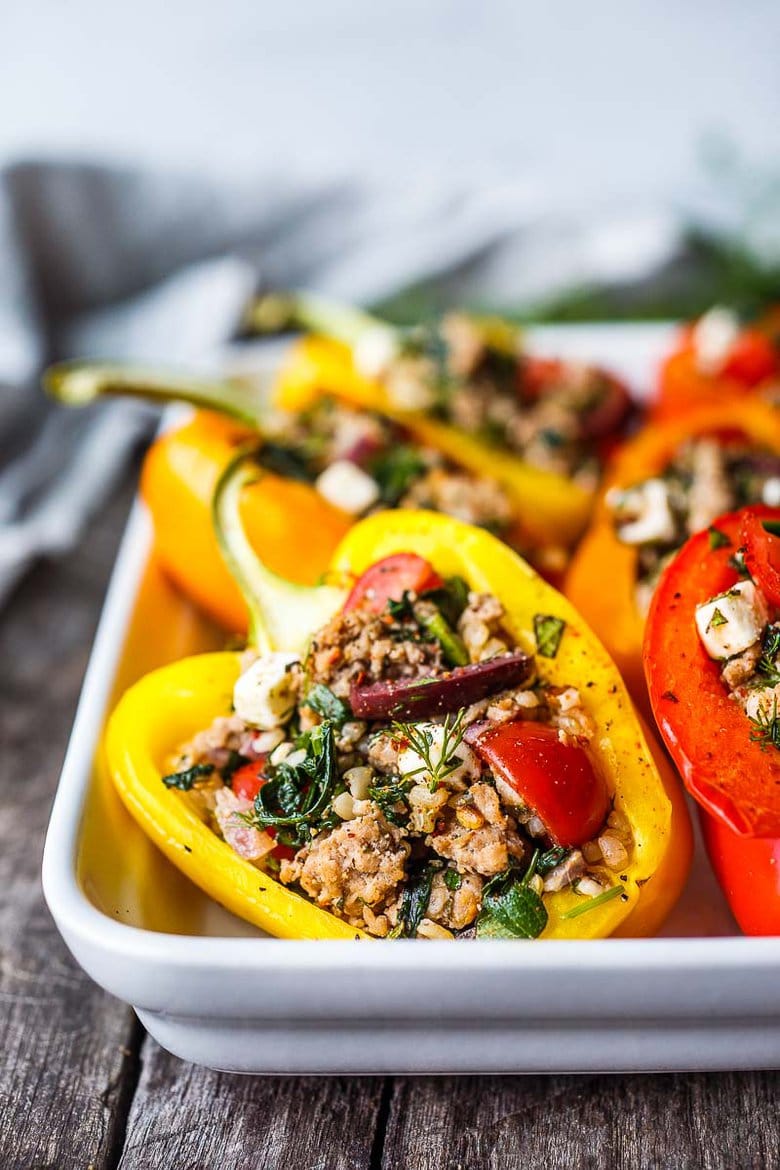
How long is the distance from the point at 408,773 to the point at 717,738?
534mm

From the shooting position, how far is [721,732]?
6.85 feet

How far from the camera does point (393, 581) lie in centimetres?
243

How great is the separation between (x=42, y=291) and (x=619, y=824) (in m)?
3.54

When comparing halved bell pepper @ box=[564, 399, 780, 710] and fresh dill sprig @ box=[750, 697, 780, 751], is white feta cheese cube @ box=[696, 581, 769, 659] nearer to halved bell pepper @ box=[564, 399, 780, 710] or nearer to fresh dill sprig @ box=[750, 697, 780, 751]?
fresh dill sprig @ box=[750, 697, 780, 751]

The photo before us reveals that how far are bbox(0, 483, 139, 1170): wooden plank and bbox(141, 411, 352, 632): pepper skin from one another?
620 millimetres

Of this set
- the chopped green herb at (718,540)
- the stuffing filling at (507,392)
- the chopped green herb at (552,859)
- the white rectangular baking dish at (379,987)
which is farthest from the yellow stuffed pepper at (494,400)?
the white rectangular baking dish at (379,987)

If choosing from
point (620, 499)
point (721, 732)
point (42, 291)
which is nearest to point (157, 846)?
point (721, 732)

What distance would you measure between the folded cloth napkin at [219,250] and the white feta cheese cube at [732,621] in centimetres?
269

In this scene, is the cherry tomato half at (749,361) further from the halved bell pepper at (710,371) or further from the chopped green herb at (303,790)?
the chopped green herb at (303,790)

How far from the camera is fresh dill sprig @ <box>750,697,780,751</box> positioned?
2.06m

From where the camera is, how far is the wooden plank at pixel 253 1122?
213 cm

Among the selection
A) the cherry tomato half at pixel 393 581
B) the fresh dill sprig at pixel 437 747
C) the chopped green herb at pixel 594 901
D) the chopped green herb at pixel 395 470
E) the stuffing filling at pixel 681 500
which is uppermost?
the cherry tomato half at pixel 393 581

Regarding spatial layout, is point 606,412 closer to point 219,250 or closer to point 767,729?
point 767,729

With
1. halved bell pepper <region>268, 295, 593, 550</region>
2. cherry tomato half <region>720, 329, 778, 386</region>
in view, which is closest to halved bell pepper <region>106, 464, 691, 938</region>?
halved bell pepper <region>268, 295, 593, 550</region>
